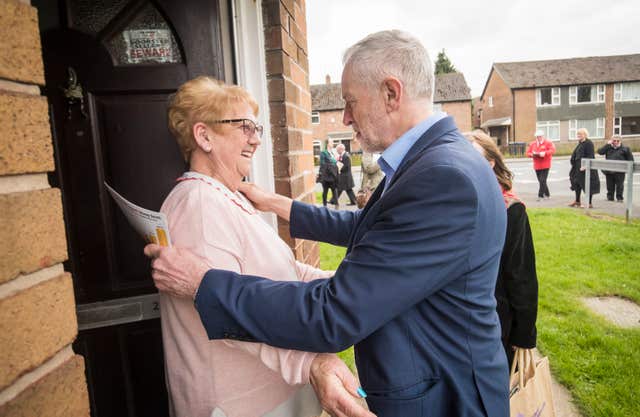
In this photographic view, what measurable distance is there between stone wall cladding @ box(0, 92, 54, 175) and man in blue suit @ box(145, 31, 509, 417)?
1.86 feet

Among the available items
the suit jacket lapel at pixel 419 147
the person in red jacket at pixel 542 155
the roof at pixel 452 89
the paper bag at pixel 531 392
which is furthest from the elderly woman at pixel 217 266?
the roof at pixel 452 89

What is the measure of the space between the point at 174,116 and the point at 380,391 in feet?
4.15

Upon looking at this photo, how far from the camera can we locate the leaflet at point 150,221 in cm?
116

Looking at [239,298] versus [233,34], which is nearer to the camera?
[239,298]

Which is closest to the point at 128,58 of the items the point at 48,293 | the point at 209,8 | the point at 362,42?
the point at 209,8

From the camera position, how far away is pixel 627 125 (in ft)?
125

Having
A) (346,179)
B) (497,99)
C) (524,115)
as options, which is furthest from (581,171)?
(497,99)

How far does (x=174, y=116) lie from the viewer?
1597 mm

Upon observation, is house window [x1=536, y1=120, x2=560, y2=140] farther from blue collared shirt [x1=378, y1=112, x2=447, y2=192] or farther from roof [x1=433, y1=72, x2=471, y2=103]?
blue collared shirt [x1=378, y1=112, x2=447, y2=192]

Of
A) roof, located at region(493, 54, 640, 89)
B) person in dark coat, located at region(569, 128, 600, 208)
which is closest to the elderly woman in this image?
person in dark coat, located at region(569, 128, 600, 208)

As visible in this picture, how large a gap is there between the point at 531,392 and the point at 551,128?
4249 cm

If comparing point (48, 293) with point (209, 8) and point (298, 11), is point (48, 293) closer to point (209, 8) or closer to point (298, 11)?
point (209, 8)

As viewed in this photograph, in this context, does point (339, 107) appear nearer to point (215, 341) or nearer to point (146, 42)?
point (146, 42)

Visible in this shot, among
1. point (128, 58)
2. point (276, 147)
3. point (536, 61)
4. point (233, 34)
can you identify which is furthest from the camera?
point (536, 61)
